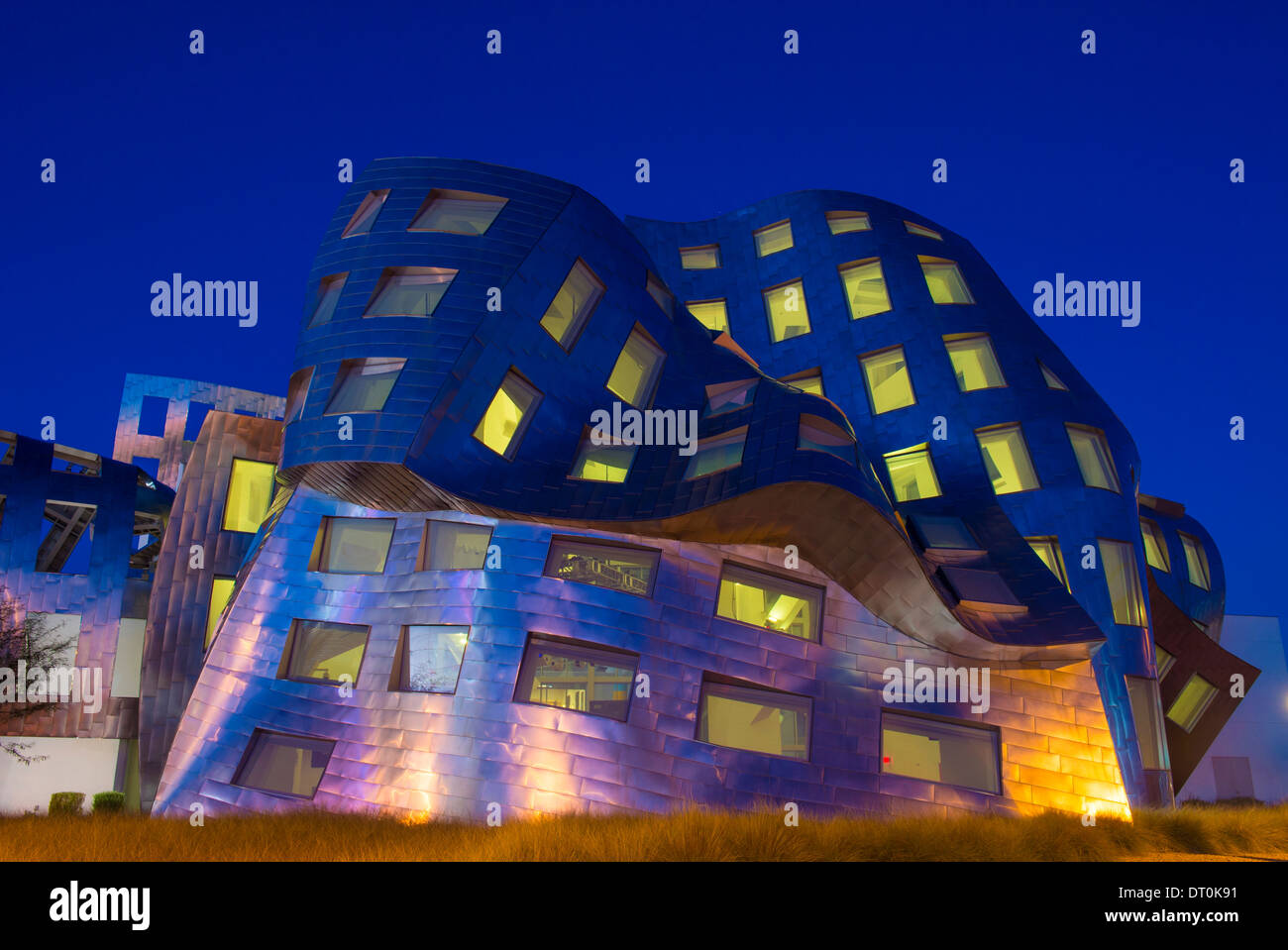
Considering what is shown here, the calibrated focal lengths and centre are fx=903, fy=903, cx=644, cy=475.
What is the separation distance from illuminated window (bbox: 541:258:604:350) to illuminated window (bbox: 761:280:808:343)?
9.31 metres

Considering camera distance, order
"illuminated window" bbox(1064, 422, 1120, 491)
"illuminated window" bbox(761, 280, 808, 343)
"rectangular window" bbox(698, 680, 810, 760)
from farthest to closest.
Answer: "illuminated window" bbox(761, 280, 808, 343), "illuminated window" bbox(1064, 422, 1120, 491), "rectangular window" bbox(698, 680, 810, 760)

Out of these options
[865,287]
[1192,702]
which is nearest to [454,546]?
[865,287]

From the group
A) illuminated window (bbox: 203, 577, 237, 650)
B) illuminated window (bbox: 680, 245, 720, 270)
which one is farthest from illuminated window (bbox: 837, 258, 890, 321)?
illuminated window (bbox: 203, 577, 237, 650)

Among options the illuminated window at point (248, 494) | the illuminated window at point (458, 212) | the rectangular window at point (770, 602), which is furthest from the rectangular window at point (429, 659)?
the illuminated window at point (248, 494)

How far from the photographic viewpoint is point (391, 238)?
22750 mm

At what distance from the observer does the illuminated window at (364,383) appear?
20766 mm

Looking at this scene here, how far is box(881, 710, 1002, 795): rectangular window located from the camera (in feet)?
63.0

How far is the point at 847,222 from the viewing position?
33.8 m

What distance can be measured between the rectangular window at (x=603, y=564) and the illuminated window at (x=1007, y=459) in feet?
40.4

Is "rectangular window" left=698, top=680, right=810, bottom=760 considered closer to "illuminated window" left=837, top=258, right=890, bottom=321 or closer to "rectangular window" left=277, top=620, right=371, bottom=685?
"rectangular window" left=277, top=620, right=371, bottom=685
